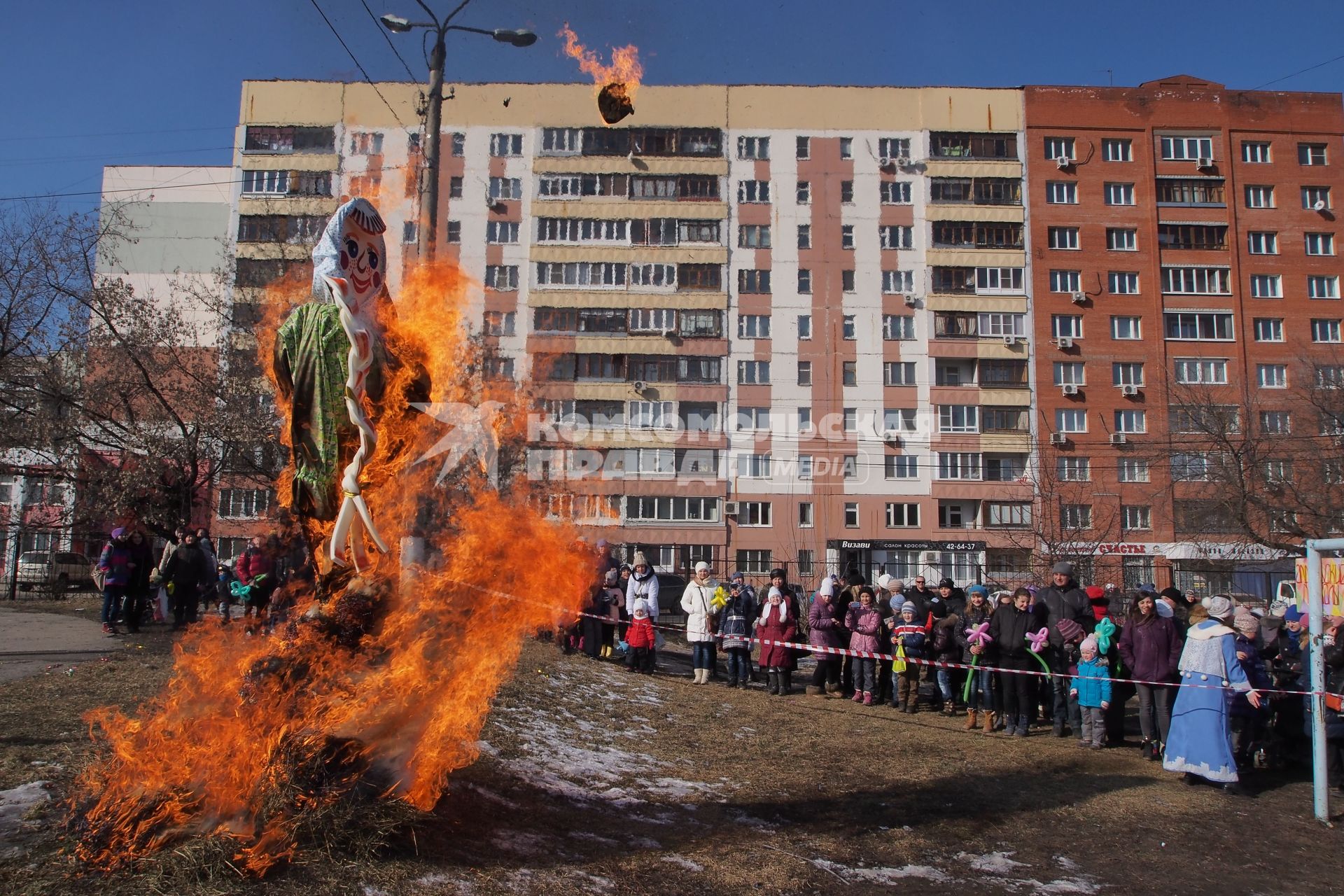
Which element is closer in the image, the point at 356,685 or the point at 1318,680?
the point at 356,685

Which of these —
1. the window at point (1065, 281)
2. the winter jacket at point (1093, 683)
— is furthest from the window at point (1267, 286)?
the winter jacket at point (1093, 683)

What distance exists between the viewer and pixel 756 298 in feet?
166

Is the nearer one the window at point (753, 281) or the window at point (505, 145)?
the window at point (505, 145)

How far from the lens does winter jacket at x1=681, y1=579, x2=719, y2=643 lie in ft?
52.5

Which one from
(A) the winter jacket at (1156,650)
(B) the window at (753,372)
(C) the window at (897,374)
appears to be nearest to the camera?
(A) the winter jacket at (1156,650)

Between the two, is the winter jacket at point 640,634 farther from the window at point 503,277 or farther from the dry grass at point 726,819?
the window at point 503,277

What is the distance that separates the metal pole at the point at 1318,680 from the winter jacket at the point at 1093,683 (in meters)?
2.94

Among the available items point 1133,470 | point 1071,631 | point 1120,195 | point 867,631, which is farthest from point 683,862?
point 1120,195

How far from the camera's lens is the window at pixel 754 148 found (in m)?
51.0

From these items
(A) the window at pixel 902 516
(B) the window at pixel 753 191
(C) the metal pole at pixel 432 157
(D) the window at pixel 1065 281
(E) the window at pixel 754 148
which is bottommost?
(A) the window at pixel 902 516

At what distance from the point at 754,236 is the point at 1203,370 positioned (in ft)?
87.6

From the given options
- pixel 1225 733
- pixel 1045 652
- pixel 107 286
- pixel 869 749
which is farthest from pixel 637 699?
pixel 107 286

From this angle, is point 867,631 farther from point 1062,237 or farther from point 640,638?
point 1062,237

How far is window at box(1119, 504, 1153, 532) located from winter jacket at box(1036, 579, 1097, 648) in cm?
4124
